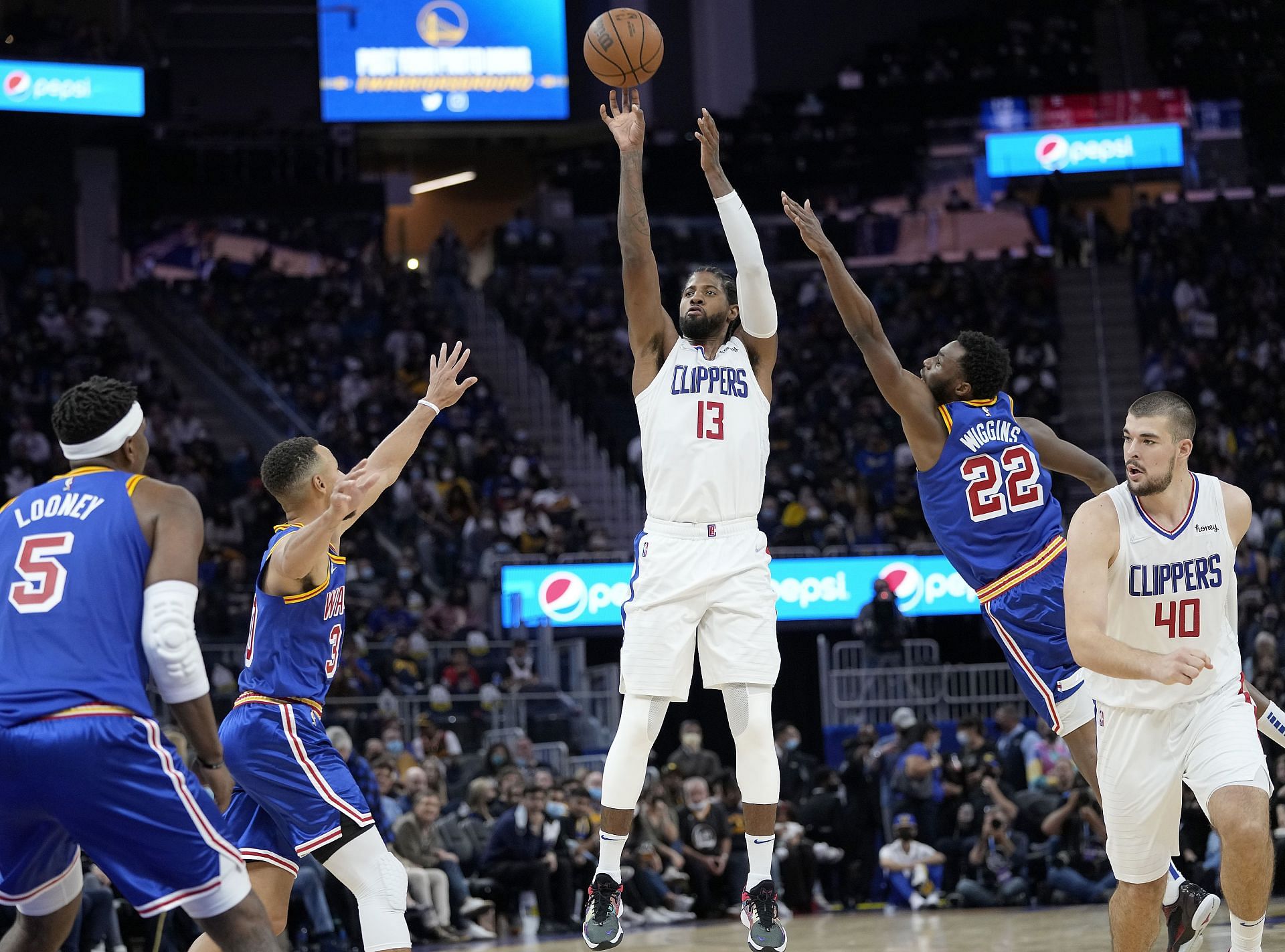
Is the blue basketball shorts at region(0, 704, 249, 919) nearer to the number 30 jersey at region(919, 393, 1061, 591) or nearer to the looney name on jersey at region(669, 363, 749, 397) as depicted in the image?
the looney name on jersey at region(669, 363, 749, 397)

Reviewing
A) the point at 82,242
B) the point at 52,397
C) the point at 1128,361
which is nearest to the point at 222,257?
the point at 82,242

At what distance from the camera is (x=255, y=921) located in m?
5.60

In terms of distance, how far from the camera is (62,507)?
5633mm

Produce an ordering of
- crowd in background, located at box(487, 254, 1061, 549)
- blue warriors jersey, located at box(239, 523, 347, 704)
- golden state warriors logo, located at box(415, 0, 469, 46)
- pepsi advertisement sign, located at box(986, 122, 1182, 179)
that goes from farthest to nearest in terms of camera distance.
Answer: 1. golden state warriors logo, located at box(415, 0, 469, 46)
2. pepsi advertisement sign, located at box(986, 122, 1182, 179)
3. crowd in background, located at box(487, 254, 1061, 549)
4. blue warriors jersey, located at box(239, 523, 347, 704)

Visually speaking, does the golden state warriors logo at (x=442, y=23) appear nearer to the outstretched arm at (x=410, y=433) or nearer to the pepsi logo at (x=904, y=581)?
the pepsi logo at (x=904, y=581)

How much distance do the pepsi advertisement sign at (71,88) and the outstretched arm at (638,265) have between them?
68.8 feet

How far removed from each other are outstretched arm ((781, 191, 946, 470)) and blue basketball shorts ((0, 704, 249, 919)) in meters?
4.09

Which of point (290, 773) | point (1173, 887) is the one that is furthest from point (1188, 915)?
point (290, 773)

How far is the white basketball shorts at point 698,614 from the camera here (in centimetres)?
757

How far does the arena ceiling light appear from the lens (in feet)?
120

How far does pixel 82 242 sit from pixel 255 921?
83.4 ft

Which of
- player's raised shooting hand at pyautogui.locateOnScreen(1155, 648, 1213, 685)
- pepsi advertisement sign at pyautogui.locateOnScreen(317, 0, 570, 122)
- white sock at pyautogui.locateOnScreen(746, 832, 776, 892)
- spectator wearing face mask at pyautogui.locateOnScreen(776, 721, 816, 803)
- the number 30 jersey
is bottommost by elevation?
spectator wearing face mask at pyautogui.locateOnScreen(776, 721, 816, 803)

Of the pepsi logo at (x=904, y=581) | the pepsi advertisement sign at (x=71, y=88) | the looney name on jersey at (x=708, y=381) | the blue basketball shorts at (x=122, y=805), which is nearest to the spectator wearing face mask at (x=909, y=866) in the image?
the pepsi logo at (x=904, y=581)

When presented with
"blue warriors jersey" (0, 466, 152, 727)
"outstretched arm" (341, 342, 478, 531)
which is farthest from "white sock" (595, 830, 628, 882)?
"blue warriors jersey" (0, 466, 152, 727)
